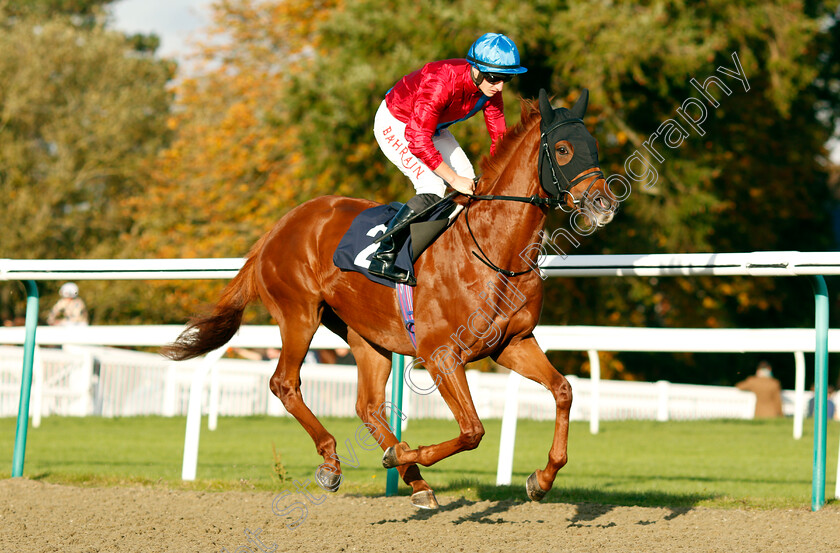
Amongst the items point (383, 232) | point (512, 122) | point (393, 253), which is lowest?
point (393, 253)

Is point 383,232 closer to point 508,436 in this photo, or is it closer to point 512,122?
point 508,436

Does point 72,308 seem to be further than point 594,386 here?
Yes

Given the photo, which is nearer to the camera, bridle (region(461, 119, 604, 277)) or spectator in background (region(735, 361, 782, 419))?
bridle (region(461, 119, 604, 277))

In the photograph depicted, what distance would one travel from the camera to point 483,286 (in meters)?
3.95

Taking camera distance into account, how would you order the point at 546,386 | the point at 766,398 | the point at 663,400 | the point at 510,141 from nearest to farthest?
1. the point at 546,386
2. the point at 510,141
3. the point at 663,400
4. the point at 766,398

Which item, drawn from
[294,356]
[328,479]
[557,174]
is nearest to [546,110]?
[557,174]

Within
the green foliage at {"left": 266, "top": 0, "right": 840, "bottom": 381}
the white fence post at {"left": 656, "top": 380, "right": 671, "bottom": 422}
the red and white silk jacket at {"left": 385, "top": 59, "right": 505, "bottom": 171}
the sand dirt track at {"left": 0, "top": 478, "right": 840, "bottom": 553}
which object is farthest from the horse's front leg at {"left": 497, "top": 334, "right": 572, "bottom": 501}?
the white fence post at {"left": 656, "top": 380, "right": 671, "bottom": 422}

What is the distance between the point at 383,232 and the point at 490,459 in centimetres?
377

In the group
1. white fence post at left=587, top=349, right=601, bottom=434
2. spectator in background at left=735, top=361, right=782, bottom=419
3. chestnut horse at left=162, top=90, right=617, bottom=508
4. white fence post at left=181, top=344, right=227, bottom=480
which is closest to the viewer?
chestnut horse at left=162, top=90, right=617, bottom=508

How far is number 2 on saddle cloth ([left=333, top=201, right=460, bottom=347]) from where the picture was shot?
4117 millimetres

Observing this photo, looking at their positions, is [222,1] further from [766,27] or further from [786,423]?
[786,423]

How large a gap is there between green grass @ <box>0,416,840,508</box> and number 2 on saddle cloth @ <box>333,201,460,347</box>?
1.36 m

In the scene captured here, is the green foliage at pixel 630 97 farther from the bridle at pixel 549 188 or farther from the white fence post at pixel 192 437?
the bridle at pixel 549 188

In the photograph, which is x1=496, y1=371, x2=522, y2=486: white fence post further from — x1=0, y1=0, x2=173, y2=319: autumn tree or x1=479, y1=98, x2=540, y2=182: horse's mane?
x1=0, y1=0, x2=173, y2=319: autumn tree
